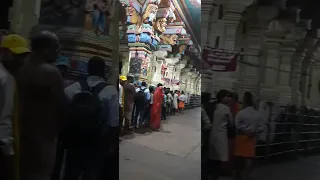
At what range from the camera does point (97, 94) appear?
1.47 m

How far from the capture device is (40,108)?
1.29 meters

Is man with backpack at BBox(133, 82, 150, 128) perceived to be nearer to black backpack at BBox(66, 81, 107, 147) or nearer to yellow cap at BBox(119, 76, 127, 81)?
yellow cap at BBox(119, 76, 127, 81)

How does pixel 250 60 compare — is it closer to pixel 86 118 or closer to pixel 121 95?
pixel 121 95

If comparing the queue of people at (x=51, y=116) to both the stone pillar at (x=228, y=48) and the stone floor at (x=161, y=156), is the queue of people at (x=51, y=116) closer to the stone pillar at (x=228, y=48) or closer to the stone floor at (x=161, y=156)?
the stone floor at (x=161, y=156)

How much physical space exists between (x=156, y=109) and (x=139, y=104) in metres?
0.21

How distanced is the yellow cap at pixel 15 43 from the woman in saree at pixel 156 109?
866 millimetres

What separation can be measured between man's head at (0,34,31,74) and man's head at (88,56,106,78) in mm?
309

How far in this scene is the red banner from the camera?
1659mm

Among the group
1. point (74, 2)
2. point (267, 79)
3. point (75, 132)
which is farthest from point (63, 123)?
point (267, 79)

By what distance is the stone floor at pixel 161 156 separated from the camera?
1668 millimetres

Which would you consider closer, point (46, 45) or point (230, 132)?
point (46, 45)

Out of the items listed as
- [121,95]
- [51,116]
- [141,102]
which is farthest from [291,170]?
[51,116]

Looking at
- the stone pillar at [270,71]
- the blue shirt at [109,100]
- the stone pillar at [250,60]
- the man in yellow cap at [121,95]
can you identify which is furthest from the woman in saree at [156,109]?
the stone pillar at [270,71]

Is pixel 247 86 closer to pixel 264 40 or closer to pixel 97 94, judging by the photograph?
pixel 264 40
